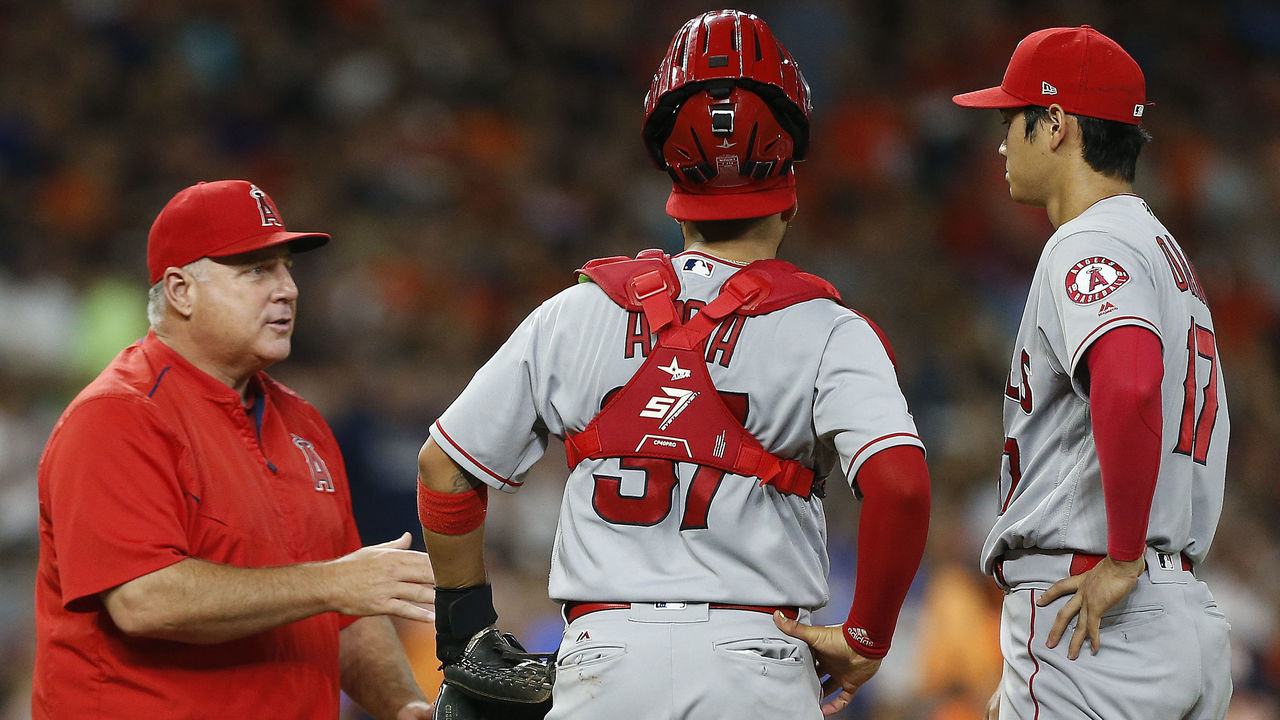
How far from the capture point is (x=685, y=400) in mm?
2652

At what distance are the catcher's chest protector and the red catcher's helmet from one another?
194 mm

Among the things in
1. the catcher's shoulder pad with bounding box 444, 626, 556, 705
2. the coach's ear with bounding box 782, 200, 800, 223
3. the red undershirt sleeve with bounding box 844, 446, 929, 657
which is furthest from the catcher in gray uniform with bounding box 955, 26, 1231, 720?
the catcher's shoulder pad with bounding box 444, 626, 556, 705

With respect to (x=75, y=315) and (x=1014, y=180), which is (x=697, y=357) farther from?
(x=75, y=315)

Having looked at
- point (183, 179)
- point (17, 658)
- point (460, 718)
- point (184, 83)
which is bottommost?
point (17, 658)

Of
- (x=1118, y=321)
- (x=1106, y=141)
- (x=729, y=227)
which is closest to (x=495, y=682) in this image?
(x=729, y=227)

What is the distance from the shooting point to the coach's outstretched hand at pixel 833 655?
2.67 metres

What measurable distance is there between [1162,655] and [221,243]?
2.53 metres

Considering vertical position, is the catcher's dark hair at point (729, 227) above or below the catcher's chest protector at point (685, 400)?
above

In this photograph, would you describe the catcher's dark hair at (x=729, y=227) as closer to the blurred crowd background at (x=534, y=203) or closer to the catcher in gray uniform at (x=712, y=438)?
the catcher in gray uniform at (x=712, y=438)

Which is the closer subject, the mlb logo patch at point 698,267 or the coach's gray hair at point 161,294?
the mlb logo patch at point 698,267

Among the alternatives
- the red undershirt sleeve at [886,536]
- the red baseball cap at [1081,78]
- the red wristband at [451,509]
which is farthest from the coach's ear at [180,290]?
the red baseball cap at [1081,78]

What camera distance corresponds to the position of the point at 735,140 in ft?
9.07

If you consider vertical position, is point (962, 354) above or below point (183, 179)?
below

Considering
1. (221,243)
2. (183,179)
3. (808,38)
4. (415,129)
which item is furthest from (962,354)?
(221,243)
